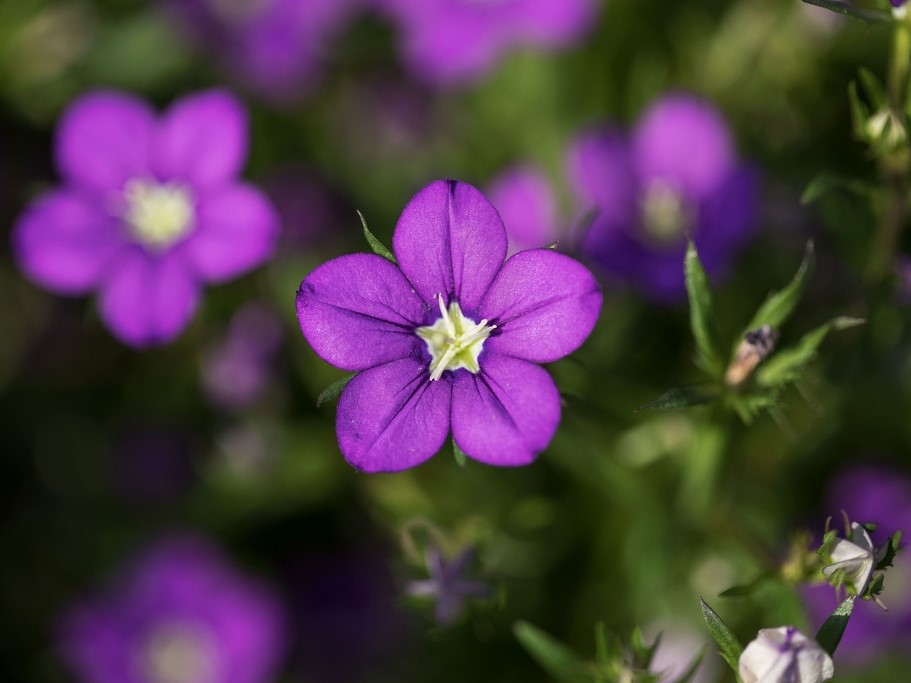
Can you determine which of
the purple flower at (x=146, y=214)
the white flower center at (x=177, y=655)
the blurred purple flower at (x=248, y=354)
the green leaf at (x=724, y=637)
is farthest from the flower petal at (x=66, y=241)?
the green leaf at (x=724, y=637)

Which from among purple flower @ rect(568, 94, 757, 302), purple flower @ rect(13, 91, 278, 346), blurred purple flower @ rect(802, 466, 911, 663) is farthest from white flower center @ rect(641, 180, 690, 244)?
purple flower @ rect(13, 91, 278, 346)

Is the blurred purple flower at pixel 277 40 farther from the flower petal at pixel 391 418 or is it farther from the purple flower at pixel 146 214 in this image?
the flower petal at pixel 391 418

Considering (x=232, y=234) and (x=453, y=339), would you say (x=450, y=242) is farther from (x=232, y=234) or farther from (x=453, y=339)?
(x=232, y=234)

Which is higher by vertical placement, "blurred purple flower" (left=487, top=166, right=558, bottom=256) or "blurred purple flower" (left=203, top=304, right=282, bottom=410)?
"blurred purple flower" (left=487, top=166, right=558, bottom=256)

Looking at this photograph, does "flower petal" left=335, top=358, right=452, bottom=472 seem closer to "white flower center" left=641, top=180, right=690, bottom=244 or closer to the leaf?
the leaf

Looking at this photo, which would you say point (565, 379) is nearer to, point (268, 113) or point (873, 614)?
point (873, 614)

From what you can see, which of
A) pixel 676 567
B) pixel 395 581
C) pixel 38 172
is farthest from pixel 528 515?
pixel 38 172

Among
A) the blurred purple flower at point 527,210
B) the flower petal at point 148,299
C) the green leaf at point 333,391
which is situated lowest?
the flower petal at point 148,299
